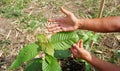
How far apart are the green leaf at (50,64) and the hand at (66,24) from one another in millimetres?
256

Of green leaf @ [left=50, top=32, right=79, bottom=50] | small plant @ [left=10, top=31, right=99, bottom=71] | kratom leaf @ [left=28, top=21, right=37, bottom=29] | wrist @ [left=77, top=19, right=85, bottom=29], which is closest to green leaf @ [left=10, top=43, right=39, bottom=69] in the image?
small plant @ [left=10, top=31, right=99, bottom=71]

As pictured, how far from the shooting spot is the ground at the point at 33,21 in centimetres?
255

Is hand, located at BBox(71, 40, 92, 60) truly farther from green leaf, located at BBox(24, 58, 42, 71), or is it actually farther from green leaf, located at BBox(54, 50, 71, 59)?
green leaf, located at BBox(24, 58, 42, 71)

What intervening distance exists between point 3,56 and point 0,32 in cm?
31

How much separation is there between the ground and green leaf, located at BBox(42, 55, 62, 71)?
22.3 inches

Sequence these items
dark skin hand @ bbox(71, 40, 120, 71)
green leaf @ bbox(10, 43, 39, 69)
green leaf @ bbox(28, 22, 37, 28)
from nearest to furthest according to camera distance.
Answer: green leaf @ bbox(10, 43, 39, 69) < dark skin hand @ bbox(71, 40, 120, 71) < green leaf @ bbox(28, 22, 37, 28)

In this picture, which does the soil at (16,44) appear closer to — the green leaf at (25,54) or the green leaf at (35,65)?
the green leaf at (35,65)

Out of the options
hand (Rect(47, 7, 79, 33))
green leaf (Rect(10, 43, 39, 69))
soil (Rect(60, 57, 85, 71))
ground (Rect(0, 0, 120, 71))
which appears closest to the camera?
green leaf (Rect(10, 43, 39, 69))

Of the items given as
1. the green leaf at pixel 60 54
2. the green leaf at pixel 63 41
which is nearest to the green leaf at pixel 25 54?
the green leaf at pixel 63 41

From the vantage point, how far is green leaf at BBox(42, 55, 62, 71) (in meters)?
1.83

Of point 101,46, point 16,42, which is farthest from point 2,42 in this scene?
point 101,46

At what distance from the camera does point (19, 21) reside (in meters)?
2.82

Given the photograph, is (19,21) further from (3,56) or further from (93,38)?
(93,38)

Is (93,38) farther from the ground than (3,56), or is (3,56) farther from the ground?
(93,38)
